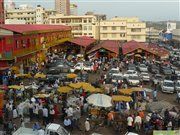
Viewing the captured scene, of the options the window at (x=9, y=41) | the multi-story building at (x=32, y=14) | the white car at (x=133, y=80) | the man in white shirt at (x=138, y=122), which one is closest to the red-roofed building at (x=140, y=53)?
the white car at (x=133, y=80)

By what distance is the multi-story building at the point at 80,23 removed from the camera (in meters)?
92.8

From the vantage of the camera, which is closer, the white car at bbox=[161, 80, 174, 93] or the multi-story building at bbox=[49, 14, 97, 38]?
the white car at bbox=[161, 80, 174, 93]

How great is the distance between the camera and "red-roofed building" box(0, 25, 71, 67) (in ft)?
117

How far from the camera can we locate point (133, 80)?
3466 centimetres

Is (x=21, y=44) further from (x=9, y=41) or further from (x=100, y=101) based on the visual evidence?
(x=100, y=101)

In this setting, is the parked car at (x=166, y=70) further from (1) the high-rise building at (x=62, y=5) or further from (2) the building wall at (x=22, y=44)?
(1) the high-rise building at (x=62, y=5)

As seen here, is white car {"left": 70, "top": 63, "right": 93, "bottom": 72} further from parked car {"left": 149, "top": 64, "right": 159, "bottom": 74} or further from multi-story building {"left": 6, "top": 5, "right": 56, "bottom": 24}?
multi-story building {"left": 6, "top": 5, "right": 56, "bottom": 24}

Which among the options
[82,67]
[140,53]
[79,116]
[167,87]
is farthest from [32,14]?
[79,116]

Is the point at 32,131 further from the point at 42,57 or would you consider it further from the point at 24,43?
the point at 42,57

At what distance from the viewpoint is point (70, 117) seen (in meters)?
21.1

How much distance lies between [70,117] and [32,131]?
4.44m

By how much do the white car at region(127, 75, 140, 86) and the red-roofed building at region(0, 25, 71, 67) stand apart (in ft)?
40.7

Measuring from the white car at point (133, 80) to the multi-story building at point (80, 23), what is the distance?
57534 millimetres

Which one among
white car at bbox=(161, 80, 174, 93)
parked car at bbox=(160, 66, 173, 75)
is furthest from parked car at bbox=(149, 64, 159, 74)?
white car at bbox=(161, 80, 174, 93)
